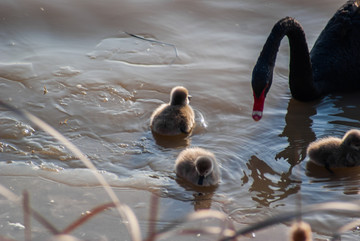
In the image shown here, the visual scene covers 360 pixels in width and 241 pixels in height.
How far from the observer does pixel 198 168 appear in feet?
→ 14.9

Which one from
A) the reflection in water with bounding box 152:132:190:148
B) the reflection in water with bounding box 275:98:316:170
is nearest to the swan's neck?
the reflection in water with bounding box 275:98:316:170

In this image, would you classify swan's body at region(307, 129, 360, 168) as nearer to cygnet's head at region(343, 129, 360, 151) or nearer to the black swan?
cygnet's head at region(343, 129, 360, 151)

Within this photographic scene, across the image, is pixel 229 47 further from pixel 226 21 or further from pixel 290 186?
pixel 290 186

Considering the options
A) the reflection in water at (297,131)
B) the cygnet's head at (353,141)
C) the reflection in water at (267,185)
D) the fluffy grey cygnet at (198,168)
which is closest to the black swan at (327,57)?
the reflection in water at (297,131)

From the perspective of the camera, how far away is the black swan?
6.46 m

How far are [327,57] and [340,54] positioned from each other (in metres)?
0.15

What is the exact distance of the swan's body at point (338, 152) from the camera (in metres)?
4.95

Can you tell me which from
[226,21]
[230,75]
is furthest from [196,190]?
[226,21]

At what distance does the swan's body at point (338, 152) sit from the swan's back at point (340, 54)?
1.82 m

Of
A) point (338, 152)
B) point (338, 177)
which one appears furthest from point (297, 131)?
point (338, 177)

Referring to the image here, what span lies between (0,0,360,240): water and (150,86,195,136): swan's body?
0.13 metres

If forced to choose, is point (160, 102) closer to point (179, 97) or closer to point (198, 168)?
point (179, 97)

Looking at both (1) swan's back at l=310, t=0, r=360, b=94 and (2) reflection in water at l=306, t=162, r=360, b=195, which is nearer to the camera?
(2) reflection in water at l=306, t=162, r=360, b=195

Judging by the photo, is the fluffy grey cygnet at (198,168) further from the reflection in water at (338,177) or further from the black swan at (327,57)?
the black swan at (327,57)
